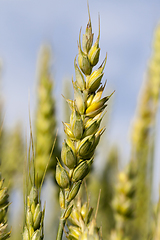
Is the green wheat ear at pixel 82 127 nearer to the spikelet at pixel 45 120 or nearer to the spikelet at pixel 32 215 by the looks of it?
the spikelet at pixel 32 215

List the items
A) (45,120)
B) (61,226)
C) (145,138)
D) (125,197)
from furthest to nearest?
1. (145,138)
2. (45,120)
3. (125,197)
4. (61,226)

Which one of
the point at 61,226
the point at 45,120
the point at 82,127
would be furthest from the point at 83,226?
the point at 45,120

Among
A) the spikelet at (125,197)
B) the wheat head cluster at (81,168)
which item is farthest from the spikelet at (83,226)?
the spikelet at (125,197)

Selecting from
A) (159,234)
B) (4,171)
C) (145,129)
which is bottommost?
(159,234)

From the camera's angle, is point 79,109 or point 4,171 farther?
point 4,171

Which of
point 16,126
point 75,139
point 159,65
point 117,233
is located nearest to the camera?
point 75,139

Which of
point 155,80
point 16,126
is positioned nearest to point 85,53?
point 155,80

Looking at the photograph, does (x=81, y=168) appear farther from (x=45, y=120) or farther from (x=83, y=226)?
(x=45, y=120)

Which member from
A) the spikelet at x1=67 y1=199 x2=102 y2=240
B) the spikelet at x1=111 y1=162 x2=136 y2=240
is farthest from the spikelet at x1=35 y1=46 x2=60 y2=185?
the spikelet at x1=67 y1=199 x2=102 y2=240

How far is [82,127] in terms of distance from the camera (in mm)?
484

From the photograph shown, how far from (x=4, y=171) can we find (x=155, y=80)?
92cm

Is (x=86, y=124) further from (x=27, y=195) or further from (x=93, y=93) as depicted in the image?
(x=27, y=195)

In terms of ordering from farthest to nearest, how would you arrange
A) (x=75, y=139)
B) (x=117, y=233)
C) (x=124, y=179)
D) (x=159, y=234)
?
(x=124, y=179) < (x=117, y=233) < (x=75, y=139) < (x=159, y=234)

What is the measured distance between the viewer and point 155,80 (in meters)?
1.53
